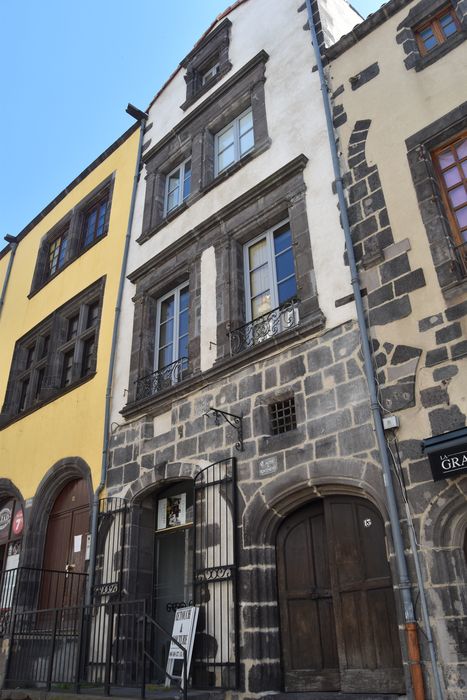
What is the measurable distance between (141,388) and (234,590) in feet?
12.0

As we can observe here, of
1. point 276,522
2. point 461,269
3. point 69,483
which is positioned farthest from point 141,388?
point 461,269

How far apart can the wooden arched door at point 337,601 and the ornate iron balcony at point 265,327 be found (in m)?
2.16

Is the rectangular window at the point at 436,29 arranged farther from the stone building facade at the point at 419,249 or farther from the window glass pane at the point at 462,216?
the window glass pane at the point at 462,216

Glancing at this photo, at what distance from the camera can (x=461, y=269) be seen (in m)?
5.66

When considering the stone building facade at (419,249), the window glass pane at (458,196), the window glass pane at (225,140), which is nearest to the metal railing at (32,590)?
the stone building facade at (419,249)

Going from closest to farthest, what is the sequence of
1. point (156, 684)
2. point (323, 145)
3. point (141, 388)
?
Answer: 1. point (156, 684)
2. point (323, 145)
3. point (141, 388)

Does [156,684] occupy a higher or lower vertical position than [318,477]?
lower

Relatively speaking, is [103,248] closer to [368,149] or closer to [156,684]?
[368,149]

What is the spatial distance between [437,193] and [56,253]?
10.3 meters

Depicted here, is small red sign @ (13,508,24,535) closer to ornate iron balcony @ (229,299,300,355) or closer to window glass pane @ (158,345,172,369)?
window glass pane @ (158,345,172,369)

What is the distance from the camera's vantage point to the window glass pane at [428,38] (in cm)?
705

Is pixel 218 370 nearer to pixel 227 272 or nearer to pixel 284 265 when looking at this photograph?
pixel 227 272

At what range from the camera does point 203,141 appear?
1023 cm

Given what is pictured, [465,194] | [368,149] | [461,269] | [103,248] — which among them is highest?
[103,248]
